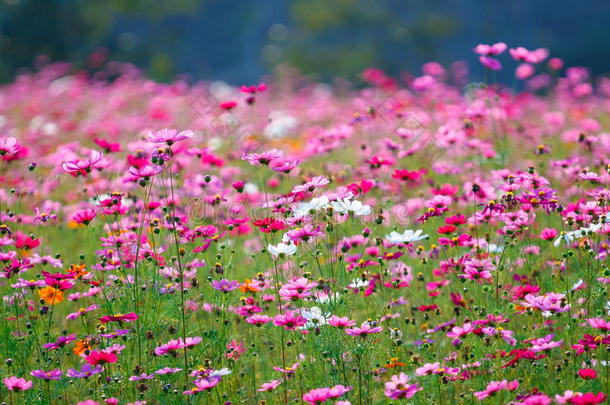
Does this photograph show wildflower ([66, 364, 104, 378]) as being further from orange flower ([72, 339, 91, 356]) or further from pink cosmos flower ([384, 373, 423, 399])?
pink cosmos flower ([384, 373, 423, 399])

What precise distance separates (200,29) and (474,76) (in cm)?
779

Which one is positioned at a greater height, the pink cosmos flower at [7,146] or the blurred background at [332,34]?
the pink cosmos flower at [7,146]

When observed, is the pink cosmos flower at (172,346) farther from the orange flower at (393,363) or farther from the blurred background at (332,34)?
the blurred background at (332,34)

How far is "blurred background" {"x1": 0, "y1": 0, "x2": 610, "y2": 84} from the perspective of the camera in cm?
1345

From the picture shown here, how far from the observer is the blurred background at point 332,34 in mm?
13453

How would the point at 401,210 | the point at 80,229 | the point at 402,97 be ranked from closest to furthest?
the point at 401,210, the point at 80,229, the point at 402,97

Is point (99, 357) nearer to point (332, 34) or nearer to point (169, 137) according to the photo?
point (169, 137)

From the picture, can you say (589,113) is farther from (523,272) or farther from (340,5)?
(340,5)

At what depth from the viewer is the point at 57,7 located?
13820 millimetres

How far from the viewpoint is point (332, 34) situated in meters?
14.4

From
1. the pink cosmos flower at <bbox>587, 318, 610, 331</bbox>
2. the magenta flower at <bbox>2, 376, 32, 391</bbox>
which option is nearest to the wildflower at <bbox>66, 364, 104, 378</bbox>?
the magenta flower at <bbox>2, 376, 32, 391</bbox>

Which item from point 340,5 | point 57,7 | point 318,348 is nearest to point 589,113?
point 318,348

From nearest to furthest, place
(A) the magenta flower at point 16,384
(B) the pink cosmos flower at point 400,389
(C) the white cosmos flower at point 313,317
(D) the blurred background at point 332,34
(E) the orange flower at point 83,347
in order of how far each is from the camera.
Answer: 1. (B) the pink cosmos flower at point 400,389
2. (A) the magenta flower at point 16,384
3. (C) the white cosmos flower at point 313,317
4. (E) the orange flower at point 83,347
5. (D) the blurred background at point 332,34

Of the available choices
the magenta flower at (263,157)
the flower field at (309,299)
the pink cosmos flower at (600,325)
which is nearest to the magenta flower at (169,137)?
the flower field at (309,299)
